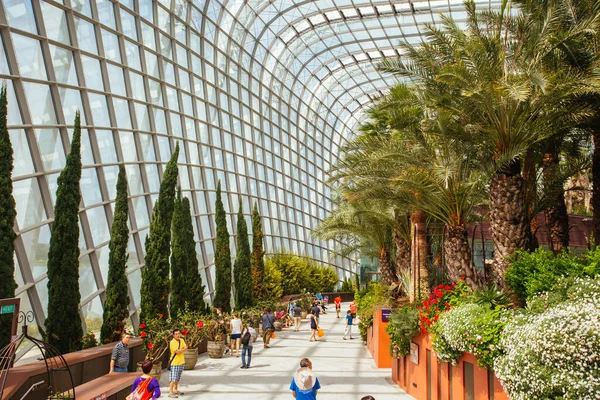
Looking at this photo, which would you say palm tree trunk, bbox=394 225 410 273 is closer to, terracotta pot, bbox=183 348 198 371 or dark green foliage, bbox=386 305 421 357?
dark green foliage, bbox=386 305 421 357

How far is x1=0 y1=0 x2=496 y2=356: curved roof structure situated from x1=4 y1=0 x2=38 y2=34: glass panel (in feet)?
0.19

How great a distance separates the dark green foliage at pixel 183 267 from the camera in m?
20.1

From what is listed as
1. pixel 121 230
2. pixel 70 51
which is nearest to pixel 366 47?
pixel 70 51

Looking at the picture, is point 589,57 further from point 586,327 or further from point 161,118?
point 161,118

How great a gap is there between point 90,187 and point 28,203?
382 centimetres

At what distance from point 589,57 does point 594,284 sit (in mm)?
5779

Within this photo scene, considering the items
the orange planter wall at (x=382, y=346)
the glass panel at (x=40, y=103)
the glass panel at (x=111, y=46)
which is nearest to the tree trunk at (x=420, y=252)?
the orange planter wall at (x=382, y=346)

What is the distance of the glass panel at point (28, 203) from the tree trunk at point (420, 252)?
10901 millimetres

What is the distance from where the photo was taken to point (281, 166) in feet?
139

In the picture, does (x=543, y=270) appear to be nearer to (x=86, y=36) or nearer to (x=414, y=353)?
(x=414, y=353)

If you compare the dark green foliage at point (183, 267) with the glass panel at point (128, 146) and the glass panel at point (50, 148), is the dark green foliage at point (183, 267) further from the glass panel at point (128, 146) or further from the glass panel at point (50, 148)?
the glass panel at point (50, 148)

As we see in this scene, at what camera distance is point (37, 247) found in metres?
16.3

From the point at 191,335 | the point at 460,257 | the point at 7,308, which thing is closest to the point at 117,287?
the point at 191,335

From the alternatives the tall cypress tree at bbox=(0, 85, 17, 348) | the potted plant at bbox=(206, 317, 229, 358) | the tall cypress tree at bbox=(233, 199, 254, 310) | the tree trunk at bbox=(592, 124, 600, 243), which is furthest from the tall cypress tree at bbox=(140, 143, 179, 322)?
the tree trunk at bbox=(592, 124, 600, 243)
